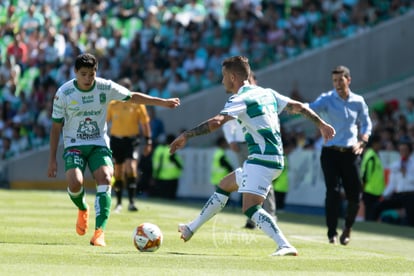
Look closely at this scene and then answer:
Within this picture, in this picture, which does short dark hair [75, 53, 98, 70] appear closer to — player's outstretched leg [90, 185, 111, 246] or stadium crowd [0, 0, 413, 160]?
player's outstretched leg [90, 185, 111, 246]

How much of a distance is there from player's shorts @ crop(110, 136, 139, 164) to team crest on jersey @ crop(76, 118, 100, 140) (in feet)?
22.3

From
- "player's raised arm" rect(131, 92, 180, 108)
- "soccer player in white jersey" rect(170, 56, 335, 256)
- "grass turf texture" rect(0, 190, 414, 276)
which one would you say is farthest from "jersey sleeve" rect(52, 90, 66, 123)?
"soccer player in white jersey" rect(170, 56, 335, 256)

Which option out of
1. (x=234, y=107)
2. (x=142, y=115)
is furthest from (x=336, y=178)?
(x=142, y=115)

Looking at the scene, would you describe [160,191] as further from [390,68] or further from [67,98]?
[67,98]

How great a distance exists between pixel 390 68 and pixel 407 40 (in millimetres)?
899

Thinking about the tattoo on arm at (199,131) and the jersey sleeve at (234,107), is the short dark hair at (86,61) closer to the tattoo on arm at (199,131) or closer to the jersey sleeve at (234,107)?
the jersey sleeve at (234,107)

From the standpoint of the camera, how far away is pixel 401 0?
1246 inches

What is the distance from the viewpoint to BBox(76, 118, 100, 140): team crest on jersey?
43.2ft

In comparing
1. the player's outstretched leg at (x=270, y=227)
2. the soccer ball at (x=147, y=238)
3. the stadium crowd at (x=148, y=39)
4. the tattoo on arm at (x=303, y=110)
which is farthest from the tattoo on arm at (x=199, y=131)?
the stadium crowd at (x=148, y=39)

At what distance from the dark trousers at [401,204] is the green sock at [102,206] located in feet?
29.9

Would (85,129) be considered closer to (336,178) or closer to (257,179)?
(257,179)

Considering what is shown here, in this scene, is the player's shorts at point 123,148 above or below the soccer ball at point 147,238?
above

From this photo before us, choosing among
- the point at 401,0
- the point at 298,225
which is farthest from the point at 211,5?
the point at 298,225

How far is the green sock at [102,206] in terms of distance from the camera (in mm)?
12805
